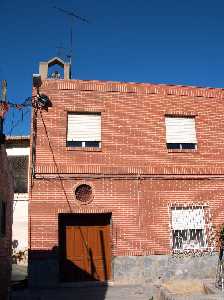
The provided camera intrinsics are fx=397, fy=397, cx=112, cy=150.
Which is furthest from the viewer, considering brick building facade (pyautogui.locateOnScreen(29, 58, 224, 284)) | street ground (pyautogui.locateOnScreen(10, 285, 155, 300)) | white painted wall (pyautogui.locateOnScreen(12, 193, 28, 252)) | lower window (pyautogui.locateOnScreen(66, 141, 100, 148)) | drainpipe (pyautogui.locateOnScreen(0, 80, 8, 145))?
white painted wall (pyautogui.locateOnScreen(12, 193, 28, 252))

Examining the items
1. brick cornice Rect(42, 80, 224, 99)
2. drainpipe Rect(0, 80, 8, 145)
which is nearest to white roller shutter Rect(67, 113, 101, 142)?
brick cornice Rect(42, 80, 224, 99)

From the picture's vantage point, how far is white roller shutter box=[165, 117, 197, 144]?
1466 cm

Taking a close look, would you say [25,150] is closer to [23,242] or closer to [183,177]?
[23,242]

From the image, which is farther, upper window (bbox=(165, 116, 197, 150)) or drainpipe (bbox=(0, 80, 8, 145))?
upper window (bbox=(165, 116, 197, 150))

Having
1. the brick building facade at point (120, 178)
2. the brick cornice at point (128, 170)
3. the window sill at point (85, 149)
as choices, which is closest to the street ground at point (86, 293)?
the brick building facade at point (120, 178)

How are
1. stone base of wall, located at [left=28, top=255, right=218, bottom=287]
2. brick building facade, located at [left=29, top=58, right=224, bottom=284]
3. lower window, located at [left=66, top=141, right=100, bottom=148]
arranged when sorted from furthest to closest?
1. lower window, located at [left=66, top=141, right=100, bottom=148]
2. brick building facade, located at [left=29, top=58, right=224, bottom=284]
3. stone base of wall, located at [left=28, top=255, right=218, bottom=287]

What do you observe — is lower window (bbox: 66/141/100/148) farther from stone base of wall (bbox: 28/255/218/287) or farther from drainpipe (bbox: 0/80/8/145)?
stone base of wall (bbox: 28/255/218/287)

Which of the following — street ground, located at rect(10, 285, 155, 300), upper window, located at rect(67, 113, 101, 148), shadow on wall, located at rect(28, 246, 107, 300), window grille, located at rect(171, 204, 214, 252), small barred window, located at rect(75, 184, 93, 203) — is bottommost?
street ground, located at rect(10, 285, 155, 300)

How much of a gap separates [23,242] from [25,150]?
18.2ft

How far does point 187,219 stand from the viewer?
13844mm

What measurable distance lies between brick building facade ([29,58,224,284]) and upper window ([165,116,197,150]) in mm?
39

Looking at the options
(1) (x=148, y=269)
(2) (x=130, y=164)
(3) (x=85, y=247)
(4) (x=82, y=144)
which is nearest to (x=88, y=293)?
(3) (x=85, y=247)

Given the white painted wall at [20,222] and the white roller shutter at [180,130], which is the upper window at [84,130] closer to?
the white roller shutter at [180,130]

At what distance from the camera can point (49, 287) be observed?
12.3m
